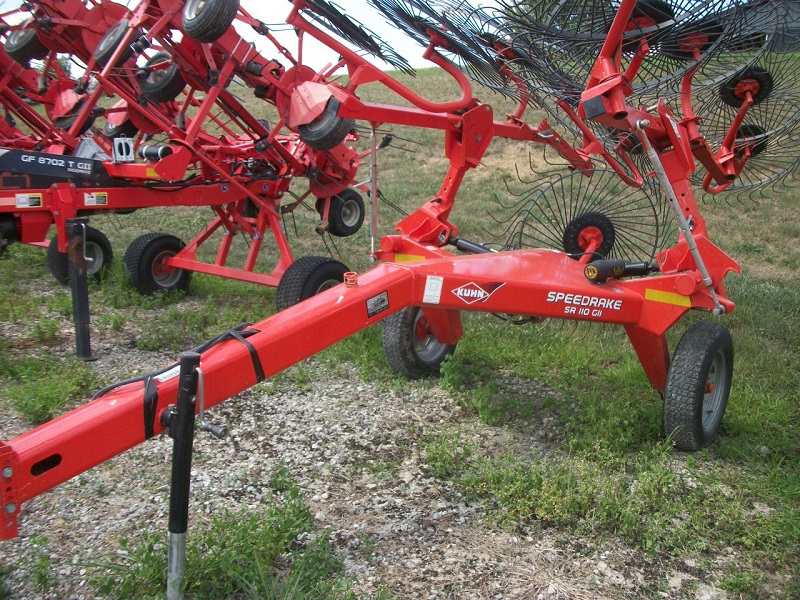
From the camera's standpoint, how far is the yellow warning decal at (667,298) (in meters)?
3.96

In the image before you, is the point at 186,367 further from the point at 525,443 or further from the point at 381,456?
the point at 525,443

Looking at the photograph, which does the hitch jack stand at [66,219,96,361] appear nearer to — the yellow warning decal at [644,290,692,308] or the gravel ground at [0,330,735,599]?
the gravel ground at [0,330,735,599]

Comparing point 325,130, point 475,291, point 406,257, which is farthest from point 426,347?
point 325,130

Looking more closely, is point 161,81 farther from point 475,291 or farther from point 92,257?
point 475,291

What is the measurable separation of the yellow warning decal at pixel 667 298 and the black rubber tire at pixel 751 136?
2.49m

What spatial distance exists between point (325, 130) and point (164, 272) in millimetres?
3066

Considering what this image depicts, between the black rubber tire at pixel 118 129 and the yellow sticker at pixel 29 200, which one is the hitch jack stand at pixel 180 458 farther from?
the black rubber tire at pixel 118 129

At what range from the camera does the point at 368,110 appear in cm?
446

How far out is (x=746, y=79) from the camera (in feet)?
18.9

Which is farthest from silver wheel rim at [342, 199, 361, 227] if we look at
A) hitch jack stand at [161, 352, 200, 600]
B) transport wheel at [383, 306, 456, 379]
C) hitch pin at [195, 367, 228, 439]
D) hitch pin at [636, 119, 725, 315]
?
hitch jack stand at [161, 352, 200, 600]

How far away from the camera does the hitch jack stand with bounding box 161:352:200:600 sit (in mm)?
2320

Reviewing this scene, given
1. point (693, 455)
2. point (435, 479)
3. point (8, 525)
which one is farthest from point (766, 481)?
point (8, 525)

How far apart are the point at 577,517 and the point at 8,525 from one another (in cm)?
235

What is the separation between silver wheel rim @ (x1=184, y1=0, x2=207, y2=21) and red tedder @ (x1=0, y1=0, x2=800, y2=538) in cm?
100
